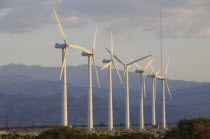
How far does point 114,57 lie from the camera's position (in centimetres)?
12406

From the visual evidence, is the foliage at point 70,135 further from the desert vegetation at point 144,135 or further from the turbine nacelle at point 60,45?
the turbine nacelle at point 60,45

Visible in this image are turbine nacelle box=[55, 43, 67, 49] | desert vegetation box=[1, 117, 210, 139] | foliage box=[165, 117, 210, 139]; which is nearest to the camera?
foliage box=[165, 117, 210, 139]

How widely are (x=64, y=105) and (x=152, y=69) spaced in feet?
175

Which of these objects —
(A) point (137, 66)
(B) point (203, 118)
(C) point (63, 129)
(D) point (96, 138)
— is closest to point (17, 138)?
(C) point (63, 129)

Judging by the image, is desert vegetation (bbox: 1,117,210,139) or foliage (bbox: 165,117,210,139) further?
desert vegetation (bbox: 1,117,210,139)

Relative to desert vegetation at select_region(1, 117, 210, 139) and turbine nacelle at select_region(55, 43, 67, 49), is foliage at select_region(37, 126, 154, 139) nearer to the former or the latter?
desert vegetation at select_region(1, 117, 210, 139)

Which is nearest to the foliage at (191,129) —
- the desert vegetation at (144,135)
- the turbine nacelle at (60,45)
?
the desert vegetation at (144,135)

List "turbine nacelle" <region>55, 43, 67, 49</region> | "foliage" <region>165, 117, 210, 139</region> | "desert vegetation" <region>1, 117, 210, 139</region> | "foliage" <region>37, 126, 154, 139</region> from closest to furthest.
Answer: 1. "foliage" <region>165, 117, 210, 139</region>
2. "desert vegetation" <region>1, 117, 210, 139</region>
3. "foliage" <region>37, 126, 154, 139</region>
4. "turbine nacelle" <region>55, 43, 67, 49</region>

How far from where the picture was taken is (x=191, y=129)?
76.4 metres

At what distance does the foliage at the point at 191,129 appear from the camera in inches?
2596

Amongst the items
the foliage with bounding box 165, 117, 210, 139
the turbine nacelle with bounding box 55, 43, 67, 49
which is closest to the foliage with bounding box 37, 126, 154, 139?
the foliage with bounding box 165, 117, 210, 139

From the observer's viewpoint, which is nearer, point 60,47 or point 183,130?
point 183,130

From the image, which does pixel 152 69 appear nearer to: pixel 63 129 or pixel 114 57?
pixel 114 57

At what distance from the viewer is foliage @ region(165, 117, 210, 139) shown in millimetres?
65944
